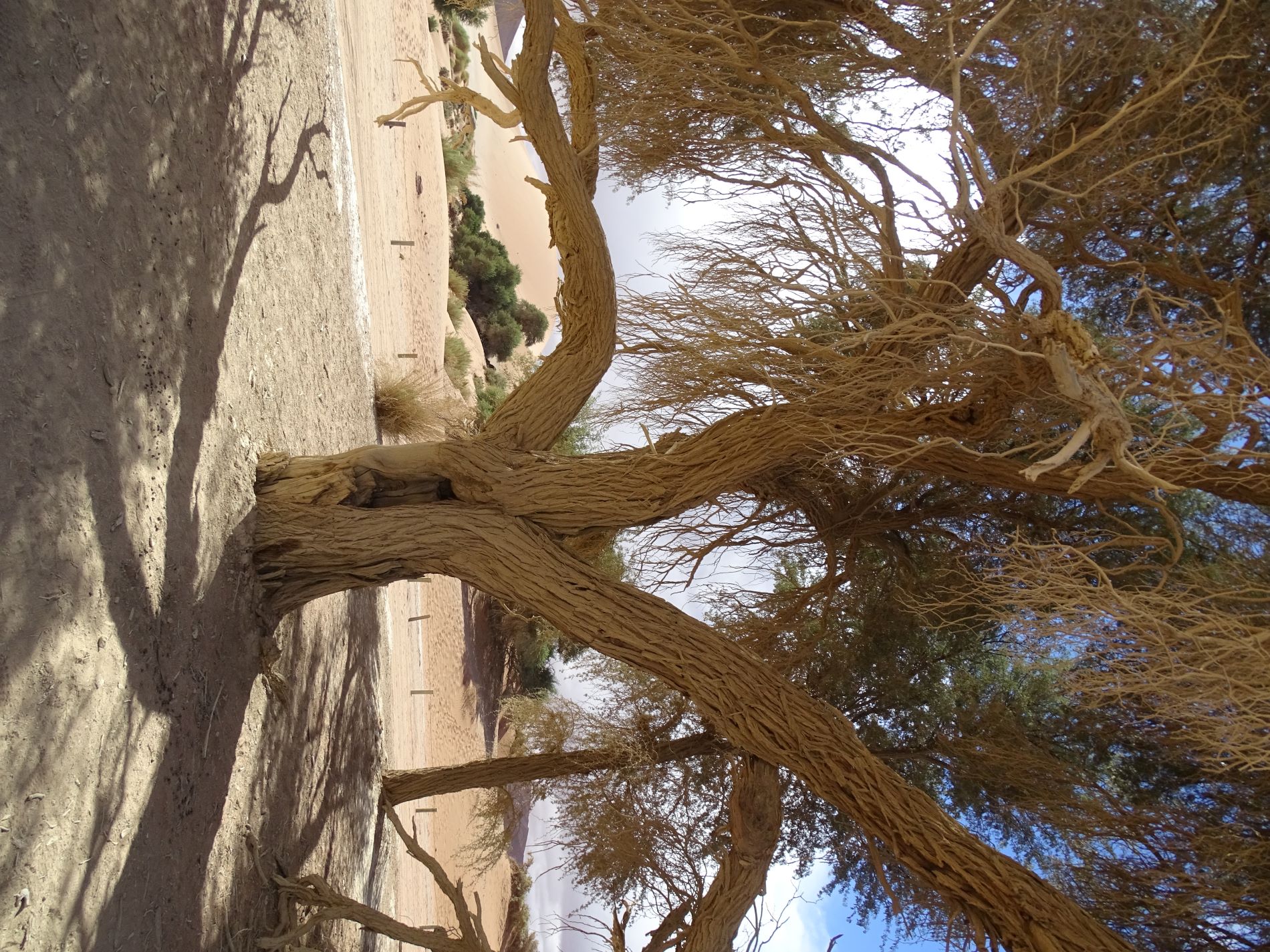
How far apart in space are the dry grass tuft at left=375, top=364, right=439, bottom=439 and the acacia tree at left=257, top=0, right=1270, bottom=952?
2.73 meters

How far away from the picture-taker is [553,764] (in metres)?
6.69

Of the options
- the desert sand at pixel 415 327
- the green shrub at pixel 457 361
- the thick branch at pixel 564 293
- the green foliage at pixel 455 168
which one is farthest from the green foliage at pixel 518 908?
the green foliage at pixel 455 168

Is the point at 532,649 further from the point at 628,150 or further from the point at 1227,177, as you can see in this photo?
the point at 1227,177

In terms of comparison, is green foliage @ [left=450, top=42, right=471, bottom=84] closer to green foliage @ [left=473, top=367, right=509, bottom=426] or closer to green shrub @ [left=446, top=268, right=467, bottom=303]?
green shrub @ [left=446, top=268, right=467, bottom=303]

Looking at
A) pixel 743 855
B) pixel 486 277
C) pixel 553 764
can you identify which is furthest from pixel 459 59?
pixel 743 855

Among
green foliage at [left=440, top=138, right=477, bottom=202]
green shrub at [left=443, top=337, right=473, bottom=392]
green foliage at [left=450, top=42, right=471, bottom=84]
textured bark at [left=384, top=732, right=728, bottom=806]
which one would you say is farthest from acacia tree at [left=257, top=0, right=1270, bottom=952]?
green foliage at [left=450, top=42, right=471, bottom=84]

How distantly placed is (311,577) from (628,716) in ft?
10.1

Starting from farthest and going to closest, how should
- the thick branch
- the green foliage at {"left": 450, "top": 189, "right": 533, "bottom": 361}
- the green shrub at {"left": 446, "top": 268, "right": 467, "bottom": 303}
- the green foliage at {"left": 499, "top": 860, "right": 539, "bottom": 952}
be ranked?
the green foliage at {"left": 450, "top": 189, "right": 533, "bottom": 361} → the green shrub at {"left": 446, "top": 268, "right": 467, "bottom": 303} → the green foliage at {"left": 499, "top": 860, "right": 539, "bottom": 952} → the thick branch

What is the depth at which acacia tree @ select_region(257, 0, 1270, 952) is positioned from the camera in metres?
3.75

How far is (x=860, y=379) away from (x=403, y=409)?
4574 millimetres

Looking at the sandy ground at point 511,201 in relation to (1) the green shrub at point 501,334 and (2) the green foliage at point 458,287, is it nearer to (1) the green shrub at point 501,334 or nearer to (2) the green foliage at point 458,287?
(1) the green shrub at point 501,334

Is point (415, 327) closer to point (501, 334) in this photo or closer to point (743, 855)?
point (501, 334)

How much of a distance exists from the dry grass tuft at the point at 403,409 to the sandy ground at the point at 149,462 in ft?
6.18

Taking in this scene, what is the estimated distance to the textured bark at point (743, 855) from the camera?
430 cm
